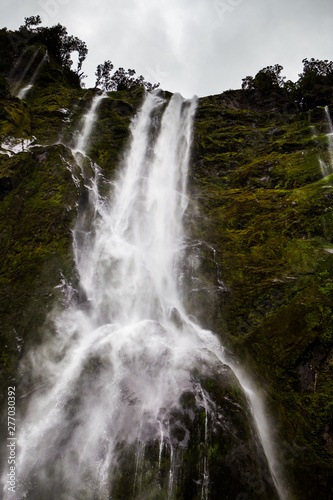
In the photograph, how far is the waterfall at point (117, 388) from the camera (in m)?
4.63

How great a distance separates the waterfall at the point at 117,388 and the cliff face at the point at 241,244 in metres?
0.69

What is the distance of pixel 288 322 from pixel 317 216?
4377 mm

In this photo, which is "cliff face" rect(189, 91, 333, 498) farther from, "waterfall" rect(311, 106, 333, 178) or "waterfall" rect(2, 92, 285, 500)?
"waterfall" rect(2, 92, 285, 500)

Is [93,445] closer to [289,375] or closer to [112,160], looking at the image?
[289,375]

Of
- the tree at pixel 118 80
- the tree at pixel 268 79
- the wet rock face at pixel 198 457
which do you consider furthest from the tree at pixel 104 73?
the wet rock face at pixel 198 457

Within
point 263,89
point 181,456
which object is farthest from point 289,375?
point 263,89

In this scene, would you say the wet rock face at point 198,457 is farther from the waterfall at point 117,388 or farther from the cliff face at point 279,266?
the cliff face at point 279,266

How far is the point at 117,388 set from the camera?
584 cm

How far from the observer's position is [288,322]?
24.2 ft

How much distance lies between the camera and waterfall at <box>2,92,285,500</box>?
4.63 metres

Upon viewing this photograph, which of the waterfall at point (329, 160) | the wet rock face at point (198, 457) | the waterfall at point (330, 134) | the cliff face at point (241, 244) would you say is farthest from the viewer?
the waterfall at point (330, 134)

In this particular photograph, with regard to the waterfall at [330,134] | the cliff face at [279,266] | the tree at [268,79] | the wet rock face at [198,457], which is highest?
the tree at [268,79]

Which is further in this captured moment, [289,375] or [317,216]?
[317,216]

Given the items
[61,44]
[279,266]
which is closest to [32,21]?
[61,44]
